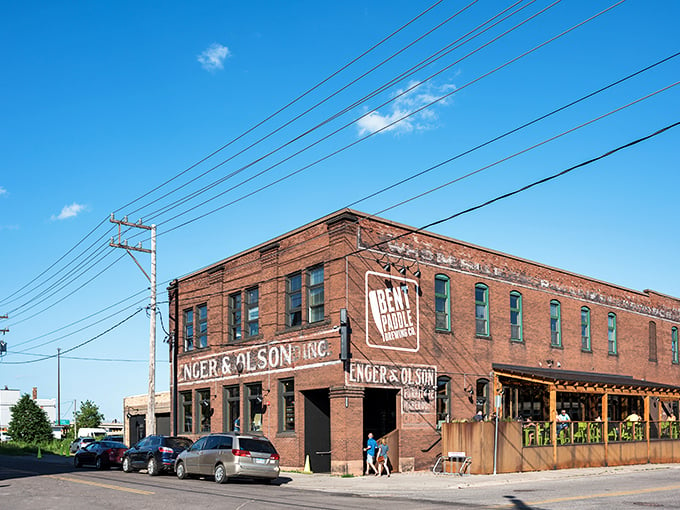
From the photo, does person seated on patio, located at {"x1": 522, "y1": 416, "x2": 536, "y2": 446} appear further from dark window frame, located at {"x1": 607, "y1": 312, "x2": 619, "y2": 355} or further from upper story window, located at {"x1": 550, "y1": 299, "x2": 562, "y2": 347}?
dark window frame, located at {"x1": 607, "y1": 312, "x2": 619, "y2": 355}

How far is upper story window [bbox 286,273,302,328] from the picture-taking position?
30125 millimetres

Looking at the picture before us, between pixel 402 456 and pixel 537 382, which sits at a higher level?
pixel 537 382

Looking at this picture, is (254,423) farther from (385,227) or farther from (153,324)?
(385,227)

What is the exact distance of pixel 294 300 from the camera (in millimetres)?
30469

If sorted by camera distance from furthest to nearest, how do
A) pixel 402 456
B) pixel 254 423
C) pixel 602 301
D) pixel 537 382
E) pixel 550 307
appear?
1. pixel 602 301
2. pixel 550 307
3. pixel 254 423
4. pixel 537 382
5. pixel 402 456

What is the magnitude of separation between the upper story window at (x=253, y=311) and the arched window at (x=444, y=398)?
27.1 ft

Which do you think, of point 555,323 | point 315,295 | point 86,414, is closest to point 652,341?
point 555,323

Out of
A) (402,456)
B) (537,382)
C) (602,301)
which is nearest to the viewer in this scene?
(402,456)

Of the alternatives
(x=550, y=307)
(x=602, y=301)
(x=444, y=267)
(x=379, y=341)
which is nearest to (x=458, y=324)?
(x=444, y=267)

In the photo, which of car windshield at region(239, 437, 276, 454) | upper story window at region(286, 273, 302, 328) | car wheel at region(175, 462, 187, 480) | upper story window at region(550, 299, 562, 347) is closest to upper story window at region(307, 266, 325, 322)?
upper story window at region(286, 273, 302, 328)

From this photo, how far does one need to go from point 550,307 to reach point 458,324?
7.26m

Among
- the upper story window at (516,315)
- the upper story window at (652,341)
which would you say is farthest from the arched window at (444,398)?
the upper story window at (652,341)

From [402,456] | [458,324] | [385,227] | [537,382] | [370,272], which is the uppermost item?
[385,227]

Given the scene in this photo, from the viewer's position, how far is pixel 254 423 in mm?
32031
